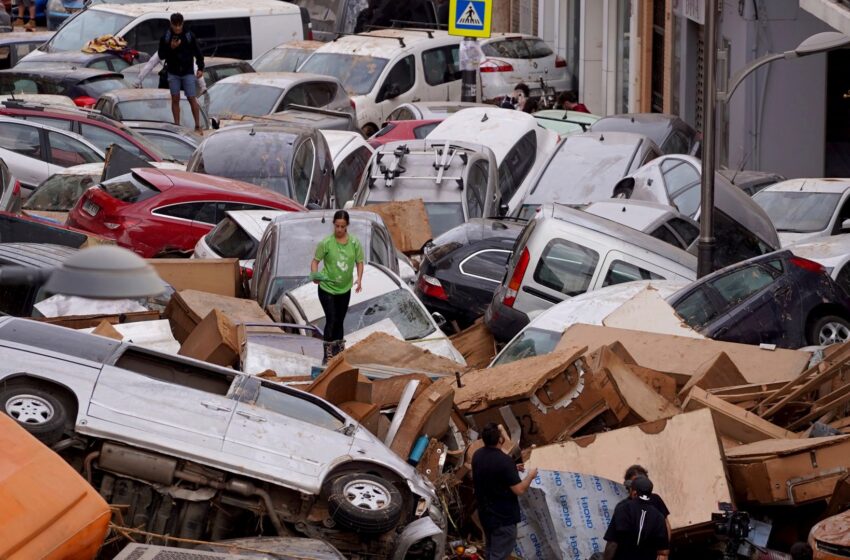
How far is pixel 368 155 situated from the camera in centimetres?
2153

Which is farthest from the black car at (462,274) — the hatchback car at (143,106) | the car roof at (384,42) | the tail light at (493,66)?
the tail light at (493,66)

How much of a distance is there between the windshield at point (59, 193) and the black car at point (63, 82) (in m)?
6.25

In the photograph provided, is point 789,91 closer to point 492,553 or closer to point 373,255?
point 373,255

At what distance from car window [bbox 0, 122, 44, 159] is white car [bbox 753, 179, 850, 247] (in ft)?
30.4

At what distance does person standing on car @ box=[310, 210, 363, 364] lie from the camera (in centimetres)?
1293

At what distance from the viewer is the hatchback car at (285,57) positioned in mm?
29334

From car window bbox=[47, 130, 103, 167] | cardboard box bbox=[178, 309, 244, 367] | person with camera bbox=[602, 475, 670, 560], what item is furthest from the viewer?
car window bbox=[47, 130, 103, 167]

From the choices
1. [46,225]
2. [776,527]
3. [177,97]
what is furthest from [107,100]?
[776,527]

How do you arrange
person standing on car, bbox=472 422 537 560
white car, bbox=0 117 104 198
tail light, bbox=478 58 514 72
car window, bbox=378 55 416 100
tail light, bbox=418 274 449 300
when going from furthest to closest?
tail light, bbox=478 58 514 72 → car window, bbox=378 55 416 100 → white car, bbox=0 117 104 198 → tail light, bbox=418 274 449 300 → person standing on car, bbox=472 422 537 560

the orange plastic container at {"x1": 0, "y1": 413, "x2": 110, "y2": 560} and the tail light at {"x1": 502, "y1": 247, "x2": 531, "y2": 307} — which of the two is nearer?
the orange plastic container at {"x1": 0, "y1": 413, "x2": 110, "y2": 560}

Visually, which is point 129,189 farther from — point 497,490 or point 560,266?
point 497,490

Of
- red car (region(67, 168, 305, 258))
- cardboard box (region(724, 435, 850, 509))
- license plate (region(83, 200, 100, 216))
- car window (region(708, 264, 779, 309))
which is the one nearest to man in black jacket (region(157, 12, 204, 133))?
red car (region(67, 168, 305, 258))

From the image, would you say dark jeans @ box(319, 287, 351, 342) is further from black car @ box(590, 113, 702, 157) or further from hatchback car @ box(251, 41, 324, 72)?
hatchback car @ box(251, 41, 324, 72)

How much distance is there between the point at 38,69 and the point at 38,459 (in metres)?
20.0
